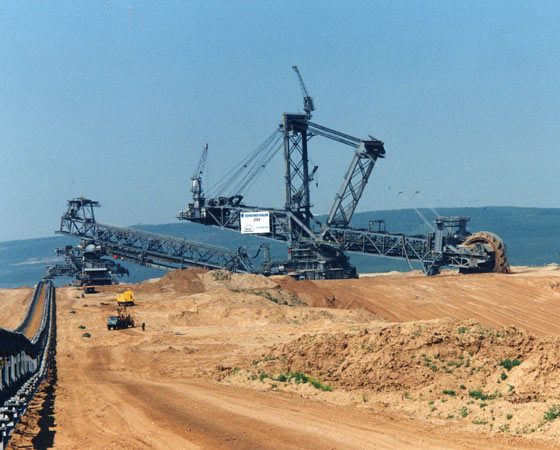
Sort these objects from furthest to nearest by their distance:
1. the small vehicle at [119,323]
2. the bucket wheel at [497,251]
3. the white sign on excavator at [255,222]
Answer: the white sign on excavator at [255,222]
the bucket wheel at [497,251]
the small vehicle at [119,323]

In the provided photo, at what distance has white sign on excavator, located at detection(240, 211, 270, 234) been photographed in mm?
86625

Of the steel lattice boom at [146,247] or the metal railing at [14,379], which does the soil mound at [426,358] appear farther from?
the steel lattice boom at [146,247]

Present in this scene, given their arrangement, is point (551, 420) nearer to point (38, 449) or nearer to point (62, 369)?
point (38, 449)

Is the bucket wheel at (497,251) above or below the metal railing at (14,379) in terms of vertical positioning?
above

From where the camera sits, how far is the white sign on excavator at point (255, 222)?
284ft

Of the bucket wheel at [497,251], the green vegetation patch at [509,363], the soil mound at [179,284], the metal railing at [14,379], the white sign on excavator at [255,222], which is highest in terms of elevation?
the white sign on excavator at [255,222]

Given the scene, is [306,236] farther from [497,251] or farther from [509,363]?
[509,363]

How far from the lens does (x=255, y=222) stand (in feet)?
285

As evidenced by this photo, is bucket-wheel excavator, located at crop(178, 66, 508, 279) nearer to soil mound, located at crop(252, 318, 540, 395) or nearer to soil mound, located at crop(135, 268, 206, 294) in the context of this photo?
soil mound, located at crop(135, 268, 206, 294)

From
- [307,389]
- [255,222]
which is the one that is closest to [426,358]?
[307,389]

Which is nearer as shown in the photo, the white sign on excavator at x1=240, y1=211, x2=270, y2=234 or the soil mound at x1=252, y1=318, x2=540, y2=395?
the soil mound at x1=252, y1=318, x2=540, y2=395

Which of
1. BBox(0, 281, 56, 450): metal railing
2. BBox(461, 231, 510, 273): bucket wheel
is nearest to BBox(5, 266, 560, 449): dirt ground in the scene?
BBox(0, 281, 56, 450): metal railing

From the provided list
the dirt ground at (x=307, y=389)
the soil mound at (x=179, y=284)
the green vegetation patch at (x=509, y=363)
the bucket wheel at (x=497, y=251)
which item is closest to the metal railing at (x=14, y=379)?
the dirt ground at (x=307, y=389)

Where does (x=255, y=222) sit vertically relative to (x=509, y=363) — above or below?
above
